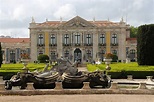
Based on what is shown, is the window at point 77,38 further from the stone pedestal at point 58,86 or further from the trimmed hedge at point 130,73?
the stone pedestal at point 58,86

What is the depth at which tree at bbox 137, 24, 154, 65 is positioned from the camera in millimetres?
41844

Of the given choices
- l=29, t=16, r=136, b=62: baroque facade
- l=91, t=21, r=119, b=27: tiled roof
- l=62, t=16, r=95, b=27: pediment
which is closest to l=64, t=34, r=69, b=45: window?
l=29, t=16, r=136, b=62: baroque facade

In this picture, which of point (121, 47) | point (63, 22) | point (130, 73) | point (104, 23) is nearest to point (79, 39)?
point (63, 22)

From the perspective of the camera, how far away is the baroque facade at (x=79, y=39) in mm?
79562

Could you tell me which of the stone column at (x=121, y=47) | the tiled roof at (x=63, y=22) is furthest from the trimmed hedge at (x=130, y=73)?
the tiled roof at (x=63, y=22)

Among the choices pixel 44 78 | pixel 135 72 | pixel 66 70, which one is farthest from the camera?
pixel 135 72

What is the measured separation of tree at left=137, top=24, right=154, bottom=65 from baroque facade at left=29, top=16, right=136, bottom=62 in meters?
34.8

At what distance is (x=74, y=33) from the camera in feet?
262

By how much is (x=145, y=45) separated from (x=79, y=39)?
3811 cm

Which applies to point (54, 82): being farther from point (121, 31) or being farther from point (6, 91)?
point (121, 31)

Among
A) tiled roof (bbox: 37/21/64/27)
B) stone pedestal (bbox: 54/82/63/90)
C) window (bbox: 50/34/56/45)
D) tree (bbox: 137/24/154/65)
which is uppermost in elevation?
tiled roof (bbox: 37/21/64/27)

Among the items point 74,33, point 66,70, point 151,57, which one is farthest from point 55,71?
point 74,33

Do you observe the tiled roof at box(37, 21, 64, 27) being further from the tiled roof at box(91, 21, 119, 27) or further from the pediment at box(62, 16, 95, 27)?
the tiled roof at box(91, 21, 119, 27)

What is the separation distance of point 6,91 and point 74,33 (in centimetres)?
6195
